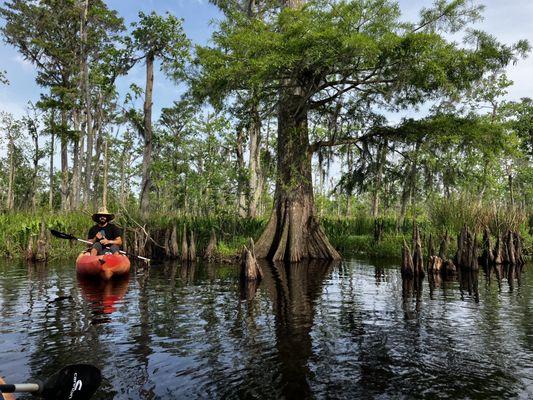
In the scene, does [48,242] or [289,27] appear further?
[48,242]

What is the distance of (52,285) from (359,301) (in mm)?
8035

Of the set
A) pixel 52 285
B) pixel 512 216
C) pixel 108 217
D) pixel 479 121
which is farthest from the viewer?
pixel 512 216

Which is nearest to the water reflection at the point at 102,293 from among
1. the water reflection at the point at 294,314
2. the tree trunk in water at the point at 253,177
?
the water reflection at the point at 294,314

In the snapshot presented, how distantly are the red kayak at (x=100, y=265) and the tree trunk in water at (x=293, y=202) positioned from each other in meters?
6.66

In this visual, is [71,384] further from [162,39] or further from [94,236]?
[162,39]

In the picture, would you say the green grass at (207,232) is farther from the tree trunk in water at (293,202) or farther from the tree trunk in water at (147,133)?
the tree trunk in water at (147,133)

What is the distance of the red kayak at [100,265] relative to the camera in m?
12.9

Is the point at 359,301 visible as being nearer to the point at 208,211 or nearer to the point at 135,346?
the point at 135,346

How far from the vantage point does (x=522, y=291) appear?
11516 millimetres

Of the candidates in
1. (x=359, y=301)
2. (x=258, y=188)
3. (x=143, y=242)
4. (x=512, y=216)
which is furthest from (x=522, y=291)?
(x=258, y=188)

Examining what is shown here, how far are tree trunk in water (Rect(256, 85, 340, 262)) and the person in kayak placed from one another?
6.27 meters

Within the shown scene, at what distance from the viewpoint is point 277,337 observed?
7.56 m

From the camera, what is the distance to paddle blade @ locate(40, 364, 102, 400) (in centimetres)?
425

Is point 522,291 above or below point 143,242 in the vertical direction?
below
